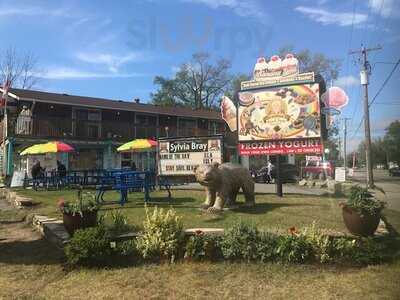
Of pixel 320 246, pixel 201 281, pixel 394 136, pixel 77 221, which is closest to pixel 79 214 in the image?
pixel 77 221

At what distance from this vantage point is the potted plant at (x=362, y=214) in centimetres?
760

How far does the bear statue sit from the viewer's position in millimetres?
10250

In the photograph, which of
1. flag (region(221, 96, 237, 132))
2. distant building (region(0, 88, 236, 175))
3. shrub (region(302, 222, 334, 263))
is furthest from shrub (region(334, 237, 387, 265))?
distant building (region(0, 88, 236, 175))

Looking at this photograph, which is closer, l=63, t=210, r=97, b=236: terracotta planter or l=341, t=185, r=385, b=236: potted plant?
l=341, t=185, r=385, b=236: potted plant

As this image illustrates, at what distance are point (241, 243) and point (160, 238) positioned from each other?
1221 millimetres

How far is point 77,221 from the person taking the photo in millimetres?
7922

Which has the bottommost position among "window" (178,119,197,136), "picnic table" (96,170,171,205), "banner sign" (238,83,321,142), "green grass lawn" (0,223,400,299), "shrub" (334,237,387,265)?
"green grass lawn" (0,223,400,299)

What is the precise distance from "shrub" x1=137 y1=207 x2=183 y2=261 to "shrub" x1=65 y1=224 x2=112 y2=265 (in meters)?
0.55

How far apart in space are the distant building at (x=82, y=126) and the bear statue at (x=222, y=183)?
19.0 m

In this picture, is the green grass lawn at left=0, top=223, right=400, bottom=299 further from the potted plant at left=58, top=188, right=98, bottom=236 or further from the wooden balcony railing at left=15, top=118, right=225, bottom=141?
the wooden balcony railing at left=15, top=118, right=225, bottom=141

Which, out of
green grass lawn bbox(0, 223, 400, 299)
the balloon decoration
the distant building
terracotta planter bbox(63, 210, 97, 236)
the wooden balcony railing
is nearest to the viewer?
green grass lawn bbox(0, 223, 400, 299)

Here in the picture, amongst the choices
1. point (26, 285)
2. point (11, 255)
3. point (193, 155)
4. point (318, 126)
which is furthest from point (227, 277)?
point (193, 155)

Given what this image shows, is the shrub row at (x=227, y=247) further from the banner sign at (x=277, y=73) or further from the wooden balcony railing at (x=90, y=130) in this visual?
the wooden balcony railing at (x=90, y=130)

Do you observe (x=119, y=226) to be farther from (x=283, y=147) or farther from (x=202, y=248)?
(x=283, y=147)
